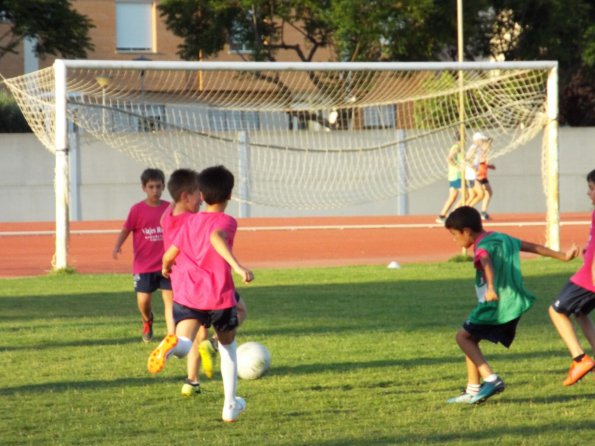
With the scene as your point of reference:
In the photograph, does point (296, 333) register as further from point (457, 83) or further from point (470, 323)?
point (457, 83)

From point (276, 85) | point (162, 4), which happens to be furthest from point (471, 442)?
point (162, 4)

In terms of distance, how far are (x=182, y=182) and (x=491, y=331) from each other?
2165 mm

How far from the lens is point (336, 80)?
23094mm

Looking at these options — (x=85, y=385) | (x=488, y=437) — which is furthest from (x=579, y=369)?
(x=85, y=385)

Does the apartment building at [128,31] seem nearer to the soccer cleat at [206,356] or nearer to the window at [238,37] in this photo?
the window at [238,37]

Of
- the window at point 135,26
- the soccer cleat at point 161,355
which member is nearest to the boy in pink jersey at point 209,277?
the soccer cleat at point 161,355

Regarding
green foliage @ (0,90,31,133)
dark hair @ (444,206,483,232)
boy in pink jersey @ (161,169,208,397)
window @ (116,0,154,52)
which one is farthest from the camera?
window @ (116,0,154,52)

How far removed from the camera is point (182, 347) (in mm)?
6457

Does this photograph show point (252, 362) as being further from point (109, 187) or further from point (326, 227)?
point (109, 187)

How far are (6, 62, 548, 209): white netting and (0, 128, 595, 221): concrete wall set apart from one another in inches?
93.0

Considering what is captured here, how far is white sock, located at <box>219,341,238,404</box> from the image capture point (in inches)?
251

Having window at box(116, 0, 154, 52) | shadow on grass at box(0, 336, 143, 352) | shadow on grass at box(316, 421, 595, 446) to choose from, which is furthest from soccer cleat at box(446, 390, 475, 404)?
window at box(116, 0, 154, 52)

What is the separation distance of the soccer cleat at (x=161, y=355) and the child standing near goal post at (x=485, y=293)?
163cm

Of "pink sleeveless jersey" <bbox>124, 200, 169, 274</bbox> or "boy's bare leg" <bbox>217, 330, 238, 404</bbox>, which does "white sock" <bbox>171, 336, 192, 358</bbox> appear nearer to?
"boy's bare leg" <bbox>217, 330, 238, 404</bbox>
